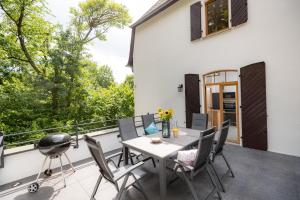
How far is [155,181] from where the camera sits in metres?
2.78

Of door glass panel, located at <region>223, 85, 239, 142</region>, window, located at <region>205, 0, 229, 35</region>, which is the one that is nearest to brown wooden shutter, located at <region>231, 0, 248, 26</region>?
window, located at <region>205, 0, 229, 35</region>

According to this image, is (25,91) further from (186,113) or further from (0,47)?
(186,113)

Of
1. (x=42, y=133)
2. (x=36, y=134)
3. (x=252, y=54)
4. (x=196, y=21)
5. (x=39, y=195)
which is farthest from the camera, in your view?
(x=42, y=133)

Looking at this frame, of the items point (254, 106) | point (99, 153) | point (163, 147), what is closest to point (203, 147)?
point (163, 147)

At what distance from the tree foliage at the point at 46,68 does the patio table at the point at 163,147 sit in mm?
7530

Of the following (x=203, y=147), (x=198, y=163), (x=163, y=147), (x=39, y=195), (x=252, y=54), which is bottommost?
(x=39, y=195)

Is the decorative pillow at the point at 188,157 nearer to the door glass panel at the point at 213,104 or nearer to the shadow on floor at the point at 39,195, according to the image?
the shadow on floor at the point at 39,195

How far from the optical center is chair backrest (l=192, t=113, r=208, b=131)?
3.97m

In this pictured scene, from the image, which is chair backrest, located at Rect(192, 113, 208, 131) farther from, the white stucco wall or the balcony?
the white stucco wall

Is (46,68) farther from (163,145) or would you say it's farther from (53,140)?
(163,145)

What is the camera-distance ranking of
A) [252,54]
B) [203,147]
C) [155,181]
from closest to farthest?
[203,147] < [155,181] < [252,54]

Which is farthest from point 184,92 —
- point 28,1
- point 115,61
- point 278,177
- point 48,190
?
point 115,61

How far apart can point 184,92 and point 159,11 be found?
377 centimetres

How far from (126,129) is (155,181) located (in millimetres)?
1263
